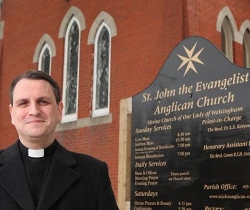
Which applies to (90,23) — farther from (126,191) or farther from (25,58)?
(126,191)

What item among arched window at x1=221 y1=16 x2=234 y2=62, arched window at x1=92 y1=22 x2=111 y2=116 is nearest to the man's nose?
arched window at x1=92 y1=22 x2=111 y2=116

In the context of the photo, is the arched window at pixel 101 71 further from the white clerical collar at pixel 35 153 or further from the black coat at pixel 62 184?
the white clerical collar at pixel 35 153

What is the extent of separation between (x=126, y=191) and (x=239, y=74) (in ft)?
6.53

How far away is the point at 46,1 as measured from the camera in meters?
11.7

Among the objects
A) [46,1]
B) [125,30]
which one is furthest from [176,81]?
[46,1]

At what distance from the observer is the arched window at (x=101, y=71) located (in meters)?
9.83

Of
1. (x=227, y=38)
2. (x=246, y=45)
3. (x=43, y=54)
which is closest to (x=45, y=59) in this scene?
(x=43, y=54)

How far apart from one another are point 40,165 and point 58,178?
13 cm

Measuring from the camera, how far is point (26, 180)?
2.52 m

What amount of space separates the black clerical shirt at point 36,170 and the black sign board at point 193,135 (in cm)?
213

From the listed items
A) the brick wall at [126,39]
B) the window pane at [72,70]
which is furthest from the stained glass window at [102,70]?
the window pane at [72,70]

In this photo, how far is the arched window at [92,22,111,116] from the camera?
9.83 metres

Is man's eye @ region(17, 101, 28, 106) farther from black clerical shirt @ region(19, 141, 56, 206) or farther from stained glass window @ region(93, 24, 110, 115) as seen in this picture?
stained glass window @ region(93, 24, 110, 115)

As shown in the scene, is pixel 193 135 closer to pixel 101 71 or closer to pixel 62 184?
pixel 62 184
